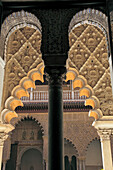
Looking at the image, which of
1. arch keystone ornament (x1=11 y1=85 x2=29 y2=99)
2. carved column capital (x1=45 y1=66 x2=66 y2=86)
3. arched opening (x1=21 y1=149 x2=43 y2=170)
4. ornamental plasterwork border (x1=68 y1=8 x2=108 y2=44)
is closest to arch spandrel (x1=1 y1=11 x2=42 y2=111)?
arch keystone ornament (x1=11 y1=85 x2=29 y2=99)

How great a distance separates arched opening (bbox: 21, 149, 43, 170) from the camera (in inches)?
472

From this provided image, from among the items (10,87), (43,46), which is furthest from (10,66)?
(43,46)

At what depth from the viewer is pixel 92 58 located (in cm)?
492

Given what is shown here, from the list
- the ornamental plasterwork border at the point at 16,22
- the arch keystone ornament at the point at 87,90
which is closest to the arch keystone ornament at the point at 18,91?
the ornamental plasterwork border at the point at 16,22

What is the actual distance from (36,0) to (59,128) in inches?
98.8

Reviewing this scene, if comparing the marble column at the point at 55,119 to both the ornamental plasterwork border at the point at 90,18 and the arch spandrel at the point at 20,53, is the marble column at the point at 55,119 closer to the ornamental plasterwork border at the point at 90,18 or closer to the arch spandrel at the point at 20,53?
the ornamental plasterwork border at the point at 90,18

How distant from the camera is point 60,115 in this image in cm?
349

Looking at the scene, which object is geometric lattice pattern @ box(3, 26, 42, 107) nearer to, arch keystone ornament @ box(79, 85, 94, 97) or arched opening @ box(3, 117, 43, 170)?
arch keystone ornament @ box(79, 85, 94, 97)

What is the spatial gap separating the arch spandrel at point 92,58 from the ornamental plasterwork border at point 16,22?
2.72ft

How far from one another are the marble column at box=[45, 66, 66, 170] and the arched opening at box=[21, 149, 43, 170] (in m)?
9.53

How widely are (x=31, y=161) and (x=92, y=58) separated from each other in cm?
915

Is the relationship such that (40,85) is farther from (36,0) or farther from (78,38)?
(36,0)

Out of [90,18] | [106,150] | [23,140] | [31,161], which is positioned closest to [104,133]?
[106,150]

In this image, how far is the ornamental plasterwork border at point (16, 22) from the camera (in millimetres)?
4086
